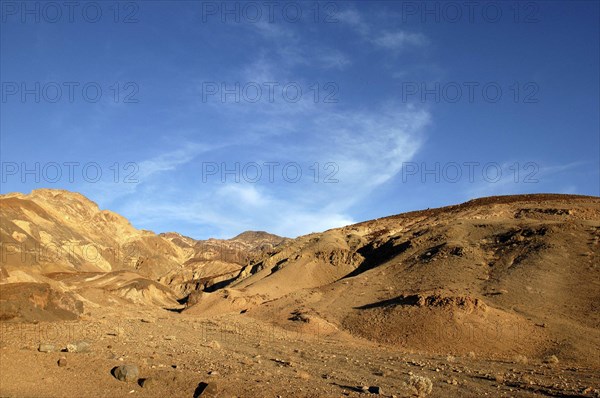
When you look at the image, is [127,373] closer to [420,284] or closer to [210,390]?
[210,390]

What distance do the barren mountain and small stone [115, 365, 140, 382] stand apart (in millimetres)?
239

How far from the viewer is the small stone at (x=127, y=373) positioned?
9.57 meters

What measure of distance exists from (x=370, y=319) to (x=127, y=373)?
15813 mm

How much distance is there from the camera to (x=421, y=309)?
22219 mm

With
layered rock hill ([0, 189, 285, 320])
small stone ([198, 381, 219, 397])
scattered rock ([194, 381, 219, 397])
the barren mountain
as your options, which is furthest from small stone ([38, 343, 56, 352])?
layered rock hill ([0, 189, 285, 320])

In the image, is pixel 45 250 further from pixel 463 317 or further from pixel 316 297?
pixel 463 317

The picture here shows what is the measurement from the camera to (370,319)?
2347 cm

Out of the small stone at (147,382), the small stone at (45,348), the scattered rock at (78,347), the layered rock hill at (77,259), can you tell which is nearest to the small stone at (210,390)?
the small stone at (147,382)

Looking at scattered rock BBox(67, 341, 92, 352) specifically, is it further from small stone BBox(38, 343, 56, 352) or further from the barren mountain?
the barren mountain

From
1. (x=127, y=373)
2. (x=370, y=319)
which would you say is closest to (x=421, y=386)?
(x=127, y=373)

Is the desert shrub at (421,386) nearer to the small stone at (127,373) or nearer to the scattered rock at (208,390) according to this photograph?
the scattered rock at (208,390)

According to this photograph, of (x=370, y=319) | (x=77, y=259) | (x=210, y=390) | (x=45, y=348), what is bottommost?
(x=210, y=390)

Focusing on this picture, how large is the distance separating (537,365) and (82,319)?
17980 mm

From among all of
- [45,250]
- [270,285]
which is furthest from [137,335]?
[45,250]
